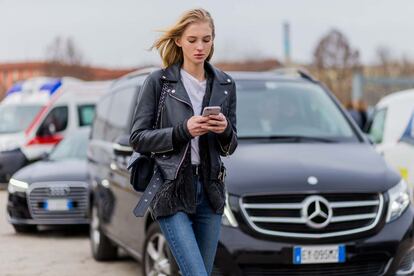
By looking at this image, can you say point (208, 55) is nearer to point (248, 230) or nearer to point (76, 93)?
point (248, 230)

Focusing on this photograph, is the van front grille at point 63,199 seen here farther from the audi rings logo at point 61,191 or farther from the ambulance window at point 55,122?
the ambulance window at point 55,122

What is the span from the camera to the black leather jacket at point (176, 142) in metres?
4.05

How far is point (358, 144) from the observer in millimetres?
6938

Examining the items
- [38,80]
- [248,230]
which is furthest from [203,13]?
[38,80]

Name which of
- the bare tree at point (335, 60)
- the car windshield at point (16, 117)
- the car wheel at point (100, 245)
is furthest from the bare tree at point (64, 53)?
the car wheel at point (100, 245)

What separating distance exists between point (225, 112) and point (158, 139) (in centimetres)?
36

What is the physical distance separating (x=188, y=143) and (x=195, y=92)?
0.26 meters

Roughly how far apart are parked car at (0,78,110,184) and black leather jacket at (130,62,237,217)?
1466 cm

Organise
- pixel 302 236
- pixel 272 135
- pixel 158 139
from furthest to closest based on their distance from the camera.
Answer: pixel 272 135 < pixel 302 236 < pixel 158 139

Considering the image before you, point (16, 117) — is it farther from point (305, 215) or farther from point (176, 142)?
point (176, 142)

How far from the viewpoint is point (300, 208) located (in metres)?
5.78

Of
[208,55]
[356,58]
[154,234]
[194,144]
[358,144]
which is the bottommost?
[356,58]

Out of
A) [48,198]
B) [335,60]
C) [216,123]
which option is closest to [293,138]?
[216,123]

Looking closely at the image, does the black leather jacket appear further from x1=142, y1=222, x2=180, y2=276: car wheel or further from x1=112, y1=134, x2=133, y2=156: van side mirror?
x1=112, y1=134, x2=133, y2=156: van side mirror
